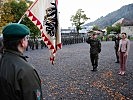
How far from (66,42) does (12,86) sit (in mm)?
49718

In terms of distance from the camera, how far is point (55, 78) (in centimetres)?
1192

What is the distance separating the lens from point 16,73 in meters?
2.95

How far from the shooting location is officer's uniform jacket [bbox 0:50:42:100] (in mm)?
2954

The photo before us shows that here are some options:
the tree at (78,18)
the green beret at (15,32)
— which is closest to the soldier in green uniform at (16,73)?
the green beret at (15,32)

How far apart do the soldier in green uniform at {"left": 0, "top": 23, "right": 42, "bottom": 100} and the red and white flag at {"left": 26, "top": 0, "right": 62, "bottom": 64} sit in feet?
7.92

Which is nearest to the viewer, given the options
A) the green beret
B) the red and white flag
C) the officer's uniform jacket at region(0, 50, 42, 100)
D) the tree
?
the officer's uniform jacket at region(0, 50, 42, 100)

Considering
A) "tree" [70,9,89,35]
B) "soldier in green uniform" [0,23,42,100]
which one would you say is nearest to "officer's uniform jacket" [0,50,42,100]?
"soldier in green uniform" [0,23,42,100]

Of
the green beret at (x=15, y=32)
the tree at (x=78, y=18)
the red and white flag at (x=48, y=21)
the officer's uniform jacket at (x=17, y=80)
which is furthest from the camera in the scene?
the tree at (x=78, y=18)

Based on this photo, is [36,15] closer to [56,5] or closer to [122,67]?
[56,5]

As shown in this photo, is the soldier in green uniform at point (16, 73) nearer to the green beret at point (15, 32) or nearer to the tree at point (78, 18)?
the green beret at point (15, 32)

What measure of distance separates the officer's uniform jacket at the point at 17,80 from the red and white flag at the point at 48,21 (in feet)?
8.48

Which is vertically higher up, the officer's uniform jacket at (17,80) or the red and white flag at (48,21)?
the red and white flag at (48,21)

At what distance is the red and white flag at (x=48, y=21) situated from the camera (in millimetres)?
5566

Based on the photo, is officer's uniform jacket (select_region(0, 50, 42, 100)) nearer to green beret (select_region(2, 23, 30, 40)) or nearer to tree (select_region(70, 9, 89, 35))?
green beret (select_region(2, 23, 30, 40))
